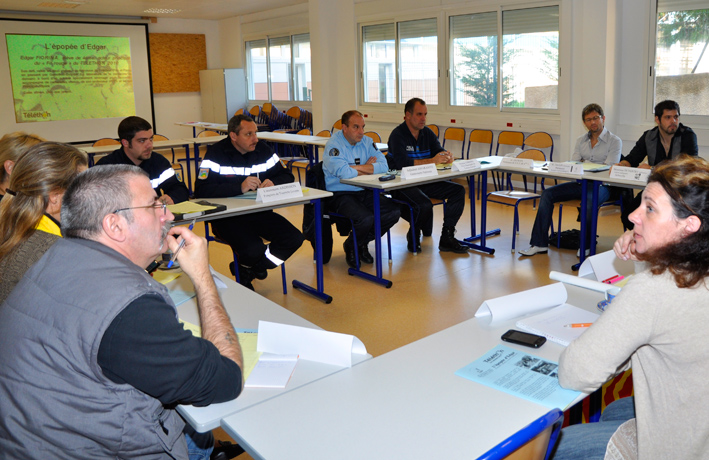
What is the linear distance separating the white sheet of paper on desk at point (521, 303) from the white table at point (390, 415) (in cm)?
21

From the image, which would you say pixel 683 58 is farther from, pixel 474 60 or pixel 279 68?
pixel 279 68

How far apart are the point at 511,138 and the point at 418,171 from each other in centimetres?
315

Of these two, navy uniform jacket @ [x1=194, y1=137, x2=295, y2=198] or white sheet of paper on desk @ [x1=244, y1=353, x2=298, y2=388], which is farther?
navy uniform jacket @ [x1=194, y1=137, x2=295, y2=198]

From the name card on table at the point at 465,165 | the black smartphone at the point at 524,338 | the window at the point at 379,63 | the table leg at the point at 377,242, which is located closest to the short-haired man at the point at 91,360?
the black smartphone at the point at 524,338

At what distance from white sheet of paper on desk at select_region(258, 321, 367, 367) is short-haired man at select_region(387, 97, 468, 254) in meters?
3.29

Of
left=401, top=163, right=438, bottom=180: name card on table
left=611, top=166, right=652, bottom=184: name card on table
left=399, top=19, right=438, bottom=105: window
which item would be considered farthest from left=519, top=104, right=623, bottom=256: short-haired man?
left=399, top=19, right=438, bottom=105: window

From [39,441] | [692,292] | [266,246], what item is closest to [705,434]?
[692,292]

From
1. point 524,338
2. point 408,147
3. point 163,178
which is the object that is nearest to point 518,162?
point 408,147

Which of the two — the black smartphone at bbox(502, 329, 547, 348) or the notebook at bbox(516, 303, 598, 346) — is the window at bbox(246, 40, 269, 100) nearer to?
the notebook at bbox(516, 303, 598, 346)

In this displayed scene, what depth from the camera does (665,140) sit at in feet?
15.7

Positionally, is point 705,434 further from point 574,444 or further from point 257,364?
point 257,364

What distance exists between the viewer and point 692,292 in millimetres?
1245

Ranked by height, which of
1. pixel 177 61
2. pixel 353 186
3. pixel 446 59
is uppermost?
pixel 177 61

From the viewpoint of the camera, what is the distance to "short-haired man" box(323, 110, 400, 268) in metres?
4.48
